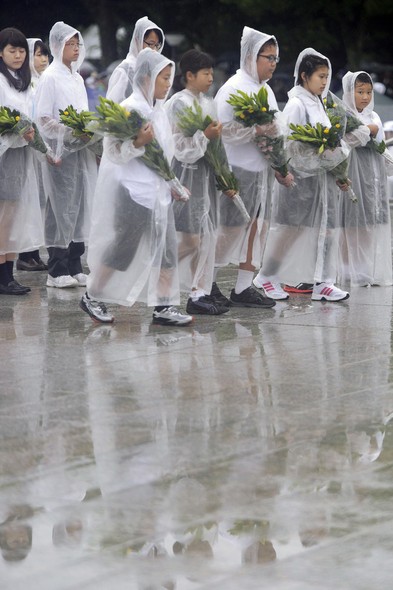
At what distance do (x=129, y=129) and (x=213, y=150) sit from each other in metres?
0.88

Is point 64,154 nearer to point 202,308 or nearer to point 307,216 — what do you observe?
point 307,216

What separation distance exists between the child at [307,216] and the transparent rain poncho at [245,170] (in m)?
0.37

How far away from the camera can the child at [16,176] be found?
10.0 m

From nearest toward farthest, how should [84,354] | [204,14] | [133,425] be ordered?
[133,425], [84,354], [204,14]

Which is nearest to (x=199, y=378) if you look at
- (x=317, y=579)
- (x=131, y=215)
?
(x=131, y=215)

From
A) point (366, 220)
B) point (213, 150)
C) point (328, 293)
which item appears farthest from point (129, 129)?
point (366, 220)

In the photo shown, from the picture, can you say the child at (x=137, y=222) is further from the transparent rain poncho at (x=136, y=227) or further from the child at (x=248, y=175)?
the child at (x=248, y=175)

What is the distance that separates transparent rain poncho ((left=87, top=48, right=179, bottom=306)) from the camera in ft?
27.9

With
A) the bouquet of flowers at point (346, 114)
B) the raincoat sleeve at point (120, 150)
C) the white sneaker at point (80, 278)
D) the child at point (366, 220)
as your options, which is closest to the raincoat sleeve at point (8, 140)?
the white sneaker at point (80, 278)

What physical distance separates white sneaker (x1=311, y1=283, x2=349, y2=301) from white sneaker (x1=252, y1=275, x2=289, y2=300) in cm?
24

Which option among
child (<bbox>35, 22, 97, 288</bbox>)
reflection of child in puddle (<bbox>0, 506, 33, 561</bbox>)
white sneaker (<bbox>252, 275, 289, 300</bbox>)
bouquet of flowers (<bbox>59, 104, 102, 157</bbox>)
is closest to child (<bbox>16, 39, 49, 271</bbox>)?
child (<bbox>35, 22, 97, 288</bbox>)

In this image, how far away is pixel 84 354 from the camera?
7824 millimetres

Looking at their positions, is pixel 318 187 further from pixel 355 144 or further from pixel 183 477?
pixel 183 477

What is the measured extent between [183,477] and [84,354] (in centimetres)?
260
